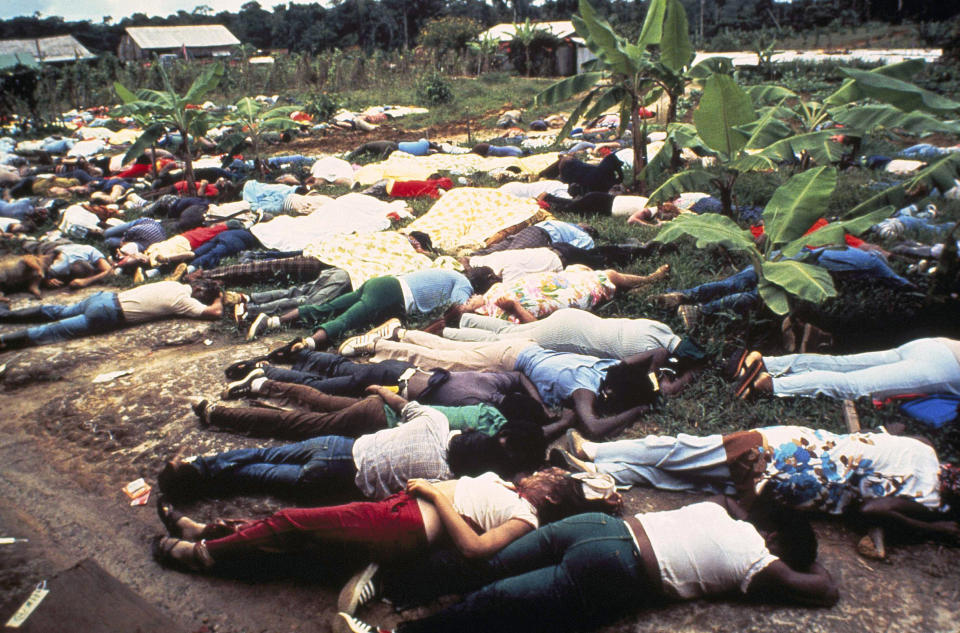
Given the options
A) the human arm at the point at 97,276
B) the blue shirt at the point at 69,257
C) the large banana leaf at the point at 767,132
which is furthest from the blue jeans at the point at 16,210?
the large banana leaf at the point at 767,132

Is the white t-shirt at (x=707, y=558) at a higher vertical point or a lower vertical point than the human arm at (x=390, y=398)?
lower

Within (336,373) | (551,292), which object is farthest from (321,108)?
(336,373)

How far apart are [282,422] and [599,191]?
5.69 meters

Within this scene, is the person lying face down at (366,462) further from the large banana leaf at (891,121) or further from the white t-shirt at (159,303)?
the large banana leaf at (891,121)

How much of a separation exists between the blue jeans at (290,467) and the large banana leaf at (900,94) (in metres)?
3.95

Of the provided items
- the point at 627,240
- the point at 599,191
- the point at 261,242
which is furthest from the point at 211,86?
the point at 627,240

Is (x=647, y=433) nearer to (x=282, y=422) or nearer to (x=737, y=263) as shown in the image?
(x=282, y=422)

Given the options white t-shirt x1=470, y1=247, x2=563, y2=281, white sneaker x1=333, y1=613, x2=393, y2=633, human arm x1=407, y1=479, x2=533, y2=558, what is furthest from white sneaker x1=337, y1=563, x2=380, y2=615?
white t-shirt x1=470, y1=247, x2=563, y2=281

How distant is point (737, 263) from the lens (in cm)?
574

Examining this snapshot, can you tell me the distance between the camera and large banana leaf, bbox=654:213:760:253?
406 cm

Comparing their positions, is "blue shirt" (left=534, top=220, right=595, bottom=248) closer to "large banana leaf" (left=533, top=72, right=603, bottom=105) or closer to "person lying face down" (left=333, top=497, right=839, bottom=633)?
"large banana leaf" (left=533, top=72, right=603, bottom=105)

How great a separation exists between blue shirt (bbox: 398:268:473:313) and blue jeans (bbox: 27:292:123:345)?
2.65 m

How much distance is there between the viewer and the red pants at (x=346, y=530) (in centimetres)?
262

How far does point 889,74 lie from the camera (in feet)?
15.7
